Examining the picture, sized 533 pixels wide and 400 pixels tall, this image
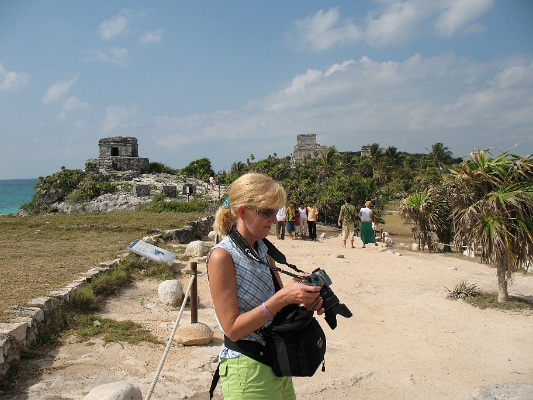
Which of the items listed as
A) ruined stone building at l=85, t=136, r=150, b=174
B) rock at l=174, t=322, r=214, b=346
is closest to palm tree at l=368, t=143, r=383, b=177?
ruined stone building at l=85, t=136, r=150, b=174

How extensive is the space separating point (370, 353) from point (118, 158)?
29.1 m

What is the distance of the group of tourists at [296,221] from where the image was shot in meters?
15.2

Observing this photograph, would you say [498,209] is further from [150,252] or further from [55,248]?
[55,248]

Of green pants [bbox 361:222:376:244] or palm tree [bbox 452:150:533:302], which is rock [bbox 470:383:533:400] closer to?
palm tree [bbox 452:150:533:302]

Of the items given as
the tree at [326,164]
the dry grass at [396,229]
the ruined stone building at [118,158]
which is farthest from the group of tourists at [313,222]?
the tree at [326,164]

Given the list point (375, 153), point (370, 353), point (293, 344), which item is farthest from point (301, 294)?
point (375, 153)

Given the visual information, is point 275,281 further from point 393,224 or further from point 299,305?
point 393,224

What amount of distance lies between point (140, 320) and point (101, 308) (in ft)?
2.40

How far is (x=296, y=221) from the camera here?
15688 mm

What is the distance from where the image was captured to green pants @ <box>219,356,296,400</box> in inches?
80.5

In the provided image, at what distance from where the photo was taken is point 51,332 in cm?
501

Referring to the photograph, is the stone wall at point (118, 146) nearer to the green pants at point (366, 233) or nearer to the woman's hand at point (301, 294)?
the green pants at point (366, 233)

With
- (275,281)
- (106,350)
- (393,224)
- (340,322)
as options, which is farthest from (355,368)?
(393,224)

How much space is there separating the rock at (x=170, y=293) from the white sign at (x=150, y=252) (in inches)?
85.0
